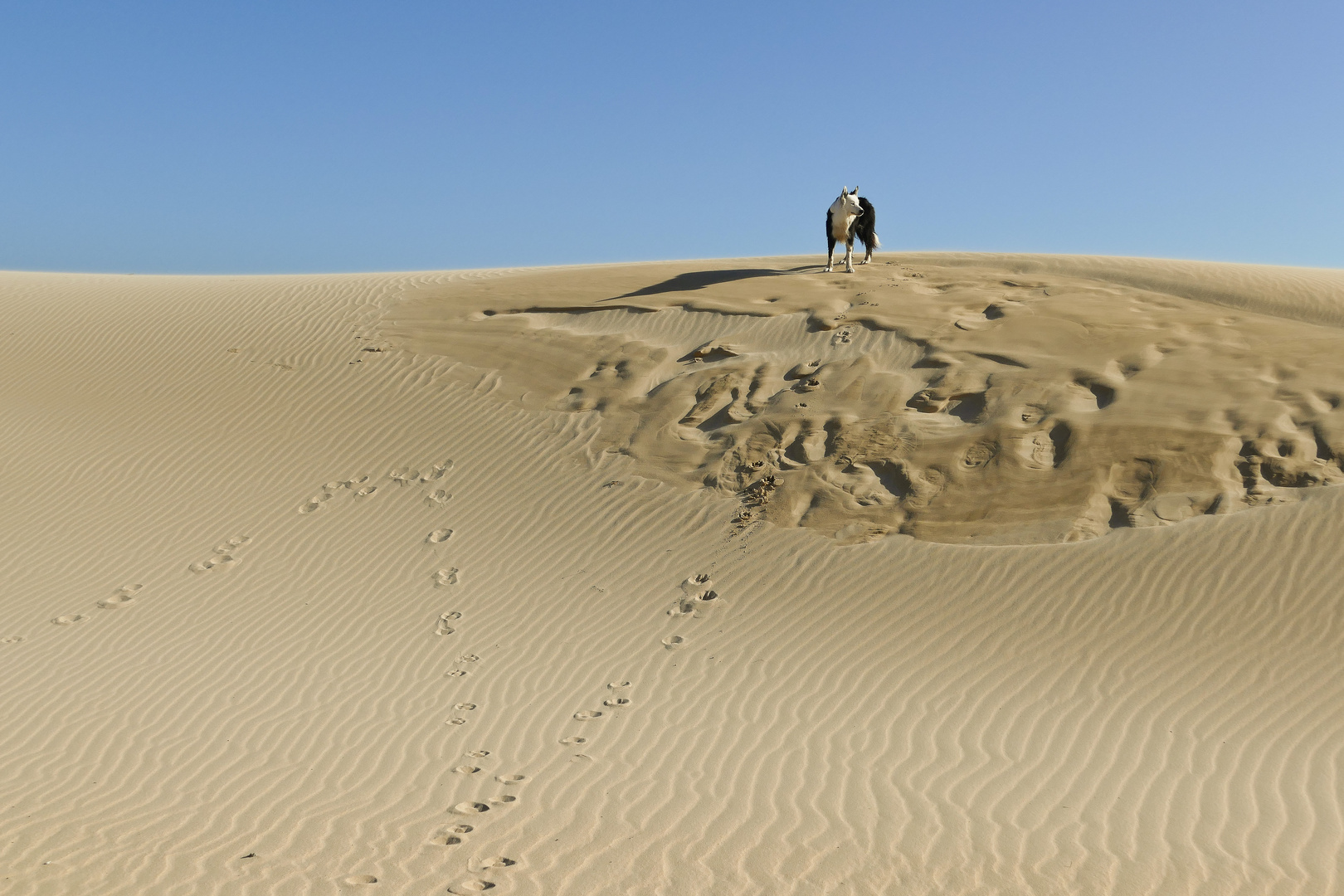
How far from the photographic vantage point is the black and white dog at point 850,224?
51.1 feet

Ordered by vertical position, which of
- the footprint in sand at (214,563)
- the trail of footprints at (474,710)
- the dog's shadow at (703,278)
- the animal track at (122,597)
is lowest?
the trail of footprints at (474,710)

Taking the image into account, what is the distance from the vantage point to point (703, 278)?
16.8 metres

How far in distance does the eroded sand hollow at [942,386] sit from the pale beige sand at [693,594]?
0.19ft

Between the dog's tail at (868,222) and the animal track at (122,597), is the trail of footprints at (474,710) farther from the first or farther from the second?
the dog's tail at (868,222)

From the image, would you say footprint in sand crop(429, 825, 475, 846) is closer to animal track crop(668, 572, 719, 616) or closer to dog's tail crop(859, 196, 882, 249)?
animal track crop(668, 572, 719, 616)

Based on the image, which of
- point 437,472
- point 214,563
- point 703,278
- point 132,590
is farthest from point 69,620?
point 703,278

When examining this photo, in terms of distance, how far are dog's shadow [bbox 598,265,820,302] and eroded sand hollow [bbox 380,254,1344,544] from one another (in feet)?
0.28

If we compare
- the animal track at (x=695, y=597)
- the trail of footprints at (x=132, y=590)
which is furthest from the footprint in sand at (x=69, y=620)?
the animal track at (x=695, y=597)

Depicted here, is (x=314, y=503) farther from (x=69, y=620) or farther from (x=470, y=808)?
(x=470, y=808)

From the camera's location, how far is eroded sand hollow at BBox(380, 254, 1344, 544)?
9242 millimetres

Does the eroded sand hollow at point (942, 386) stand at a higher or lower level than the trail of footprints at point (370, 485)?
higher


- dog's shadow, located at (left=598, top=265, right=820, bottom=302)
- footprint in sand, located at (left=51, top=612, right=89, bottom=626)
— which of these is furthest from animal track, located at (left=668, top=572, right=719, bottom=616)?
dog's shadow, located at (left=598, top=265, right=820, bottom=302)

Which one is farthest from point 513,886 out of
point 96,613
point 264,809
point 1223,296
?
point 1223,296

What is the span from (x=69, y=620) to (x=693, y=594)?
19.7 feet
